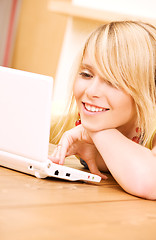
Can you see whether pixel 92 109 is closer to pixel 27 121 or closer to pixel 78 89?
pixel 78 89

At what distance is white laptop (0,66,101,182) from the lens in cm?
86

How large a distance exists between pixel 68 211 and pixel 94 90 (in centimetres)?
40

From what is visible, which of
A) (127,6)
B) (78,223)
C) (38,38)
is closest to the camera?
(78,223)

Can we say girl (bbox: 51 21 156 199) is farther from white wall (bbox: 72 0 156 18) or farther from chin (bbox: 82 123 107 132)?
white wall (bbox: 72 0 156 18)

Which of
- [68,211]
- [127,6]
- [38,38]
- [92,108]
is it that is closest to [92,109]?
[92,108]

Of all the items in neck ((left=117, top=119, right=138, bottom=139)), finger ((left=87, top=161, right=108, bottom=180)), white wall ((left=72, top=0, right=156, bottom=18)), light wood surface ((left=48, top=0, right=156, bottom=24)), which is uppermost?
white wall ((left=72, top=0, right=156, bottom=18))

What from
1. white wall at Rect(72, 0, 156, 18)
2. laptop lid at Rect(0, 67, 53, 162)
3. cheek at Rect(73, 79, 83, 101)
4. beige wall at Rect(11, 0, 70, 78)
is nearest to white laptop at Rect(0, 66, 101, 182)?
laptop lid at Rect(0, 67, 53, 162)

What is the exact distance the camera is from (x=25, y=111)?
2.91 ft

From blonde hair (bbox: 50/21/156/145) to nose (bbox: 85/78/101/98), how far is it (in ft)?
0.10

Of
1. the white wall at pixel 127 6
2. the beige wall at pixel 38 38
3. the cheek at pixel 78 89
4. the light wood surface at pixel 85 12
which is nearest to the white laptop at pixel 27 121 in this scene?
the cheek at pixel 78 89

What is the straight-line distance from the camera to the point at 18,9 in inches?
227

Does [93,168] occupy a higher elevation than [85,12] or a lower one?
lower

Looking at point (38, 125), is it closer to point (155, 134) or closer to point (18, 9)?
point (155, 134)

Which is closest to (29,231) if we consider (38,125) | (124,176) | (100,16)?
(38,125)
